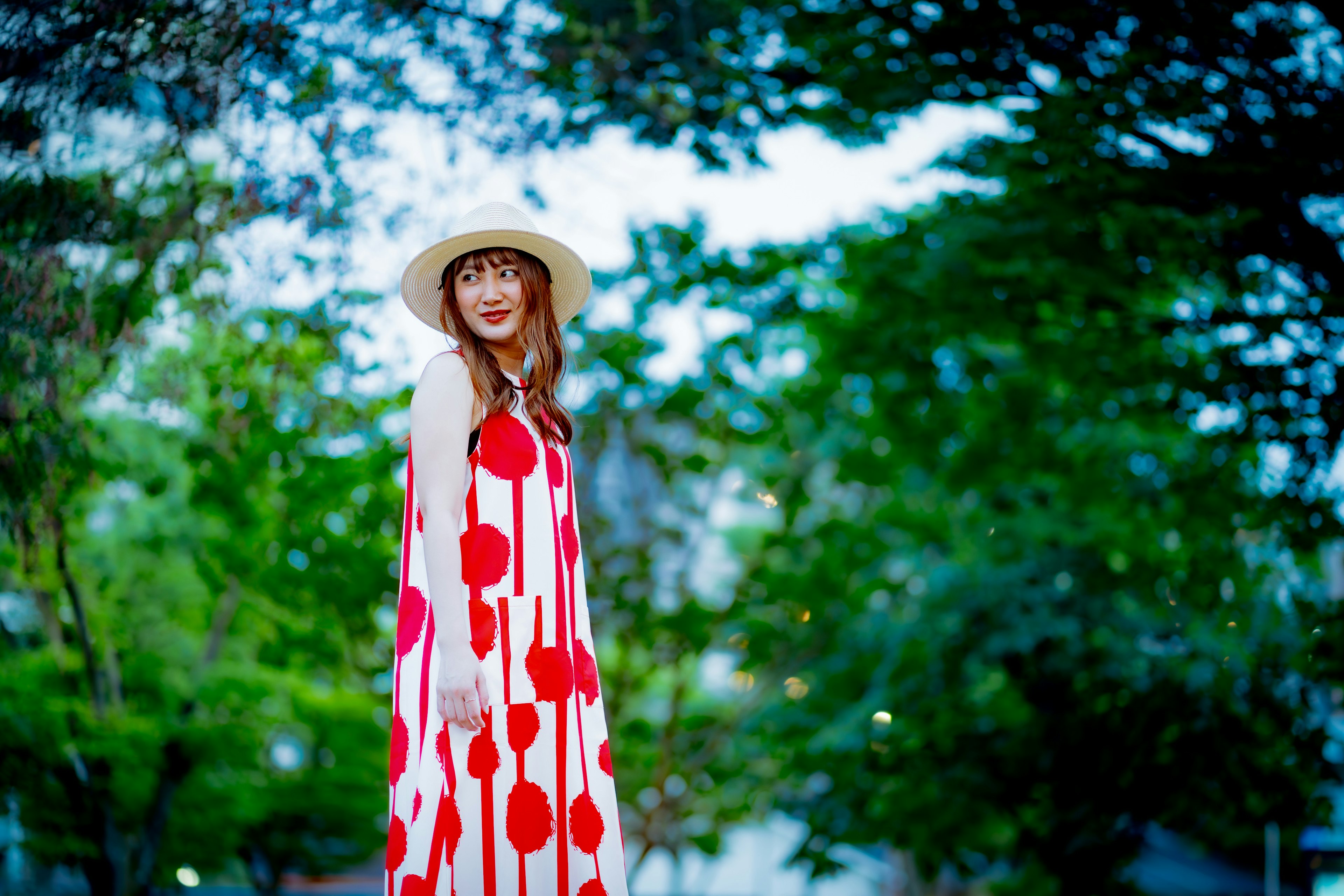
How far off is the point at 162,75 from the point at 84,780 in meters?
4.54

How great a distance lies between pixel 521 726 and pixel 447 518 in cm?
45

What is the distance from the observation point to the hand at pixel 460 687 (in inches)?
75.3

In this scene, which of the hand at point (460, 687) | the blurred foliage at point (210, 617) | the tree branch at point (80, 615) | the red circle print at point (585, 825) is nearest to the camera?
the hand at point (460, 687)

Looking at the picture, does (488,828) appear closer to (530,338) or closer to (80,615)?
(530,338)

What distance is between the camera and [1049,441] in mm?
6891

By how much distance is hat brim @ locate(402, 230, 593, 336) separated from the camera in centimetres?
221

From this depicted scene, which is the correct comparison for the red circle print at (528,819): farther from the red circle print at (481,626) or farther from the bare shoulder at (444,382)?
the bare shoulder at (444,382)

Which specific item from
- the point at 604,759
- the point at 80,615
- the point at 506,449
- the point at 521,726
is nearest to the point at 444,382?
the point at 506,449

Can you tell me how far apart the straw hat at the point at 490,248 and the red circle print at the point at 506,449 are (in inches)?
13.8

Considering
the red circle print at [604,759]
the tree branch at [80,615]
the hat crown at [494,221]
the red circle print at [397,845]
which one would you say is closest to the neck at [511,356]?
the hat crown at [494,221]

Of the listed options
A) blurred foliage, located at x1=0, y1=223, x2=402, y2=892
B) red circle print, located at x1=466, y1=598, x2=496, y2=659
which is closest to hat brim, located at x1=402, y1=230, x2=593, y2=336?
red circle print, located at x1=466, y1=598, x2=496, y2=659

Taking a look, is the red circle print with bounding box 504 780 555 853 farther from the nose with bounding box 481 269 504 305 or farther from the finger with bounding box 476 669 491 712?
the nose with bounding box 481 269 504 305

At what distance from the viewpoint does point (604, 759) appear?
2.12 meters

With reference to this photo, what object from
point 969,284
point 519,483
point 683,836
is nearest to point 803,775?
point 683,836
